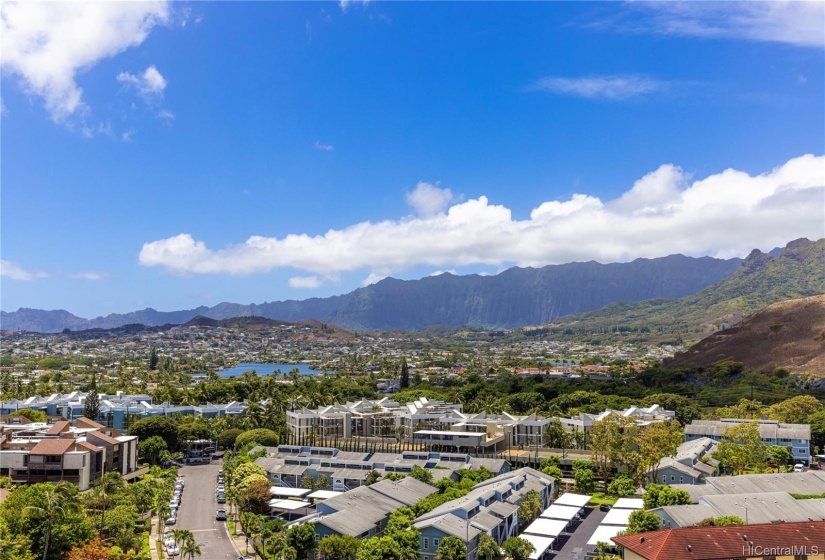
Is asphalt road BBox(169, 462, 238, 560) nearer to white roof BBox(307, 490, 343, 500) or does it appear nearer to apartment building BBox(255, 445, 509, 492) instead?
apartment building BBox(255, 445, 509, 492)

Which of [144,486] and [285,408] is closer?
[144,486]

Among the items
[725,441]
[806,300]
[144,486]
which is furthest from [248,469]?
[806,300]

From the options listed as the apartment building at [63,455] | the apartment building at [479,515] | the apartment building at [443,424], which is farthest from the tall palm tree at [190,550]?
the apartment building at [443,424]

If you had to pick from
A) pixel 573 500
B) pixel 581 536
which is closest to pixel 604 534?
pixel 581 536

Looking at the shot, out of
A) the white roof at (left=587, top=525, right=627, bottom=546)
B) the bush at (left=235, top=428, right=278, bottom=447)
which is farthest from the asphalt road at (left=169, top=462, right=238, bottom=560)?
the white roof at (left=587, top=525, right=627, bottom=546)

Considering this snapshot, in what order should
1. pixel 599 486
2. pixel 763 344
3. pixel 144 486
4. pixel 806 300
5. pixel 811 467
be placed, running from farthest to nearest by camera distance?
pixel 806 300 < pixel 763 344 < pixel 811 467 < pixel 599 486 < pixel 144 486

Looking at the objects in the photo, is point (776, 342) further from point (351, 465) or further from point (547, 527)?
point (547, 527)

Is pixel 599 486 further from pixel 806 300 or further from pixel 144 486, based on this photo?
pixel 806 300
